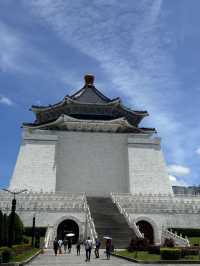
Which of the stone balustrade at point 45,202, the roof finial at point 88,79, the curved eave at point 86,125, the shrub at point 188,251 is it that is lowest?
the shrub at point 188,251

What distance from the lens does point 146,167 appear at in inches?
1629

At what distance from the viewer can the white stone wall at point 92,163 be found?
136ft

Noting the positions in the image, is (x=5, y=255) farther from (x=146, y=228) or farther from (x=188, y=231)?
(x=188, y=231)

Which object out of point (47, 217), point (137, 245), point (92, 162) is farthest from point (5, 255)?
point (92, 162)

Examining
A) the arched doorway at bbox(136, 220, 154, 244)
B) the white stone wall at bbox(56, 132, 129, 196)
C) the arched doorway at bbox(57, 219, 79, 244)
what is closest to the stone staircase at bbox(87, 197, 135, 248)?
the arched doorway at bbox(57, 219, 79, 244)

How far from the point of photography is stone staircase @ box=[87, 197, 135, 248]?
80.0 feet

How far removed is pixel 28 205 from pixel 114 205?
23.6 feet

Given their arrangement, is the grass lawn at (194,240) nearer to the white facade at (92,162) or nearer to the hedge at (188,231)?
the hedge at (188,231)

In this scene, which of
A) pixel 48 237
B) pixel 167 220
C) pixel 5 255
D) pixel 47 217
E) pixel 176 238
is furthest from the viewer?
pixel 167 220

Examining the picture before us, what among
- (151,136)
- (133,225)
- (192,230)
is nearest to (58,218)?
(133,225)

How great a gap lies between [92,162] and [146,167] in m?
5.76

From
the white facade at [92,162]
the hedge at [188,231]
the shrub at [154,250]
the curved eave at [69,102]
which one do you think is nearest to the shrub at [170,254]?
the shrub at [154,250]

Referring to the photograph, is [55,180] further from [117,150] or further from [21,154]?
[117,150]

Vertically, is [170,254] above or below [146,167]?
below
